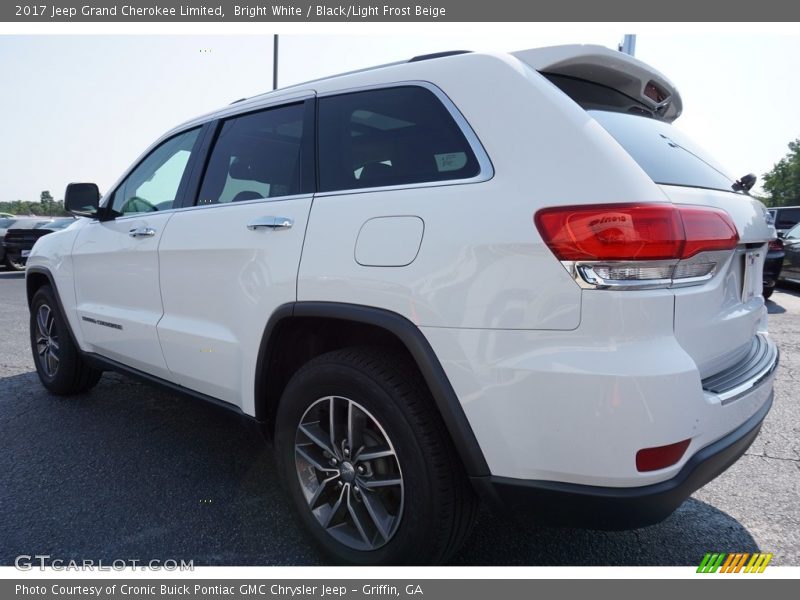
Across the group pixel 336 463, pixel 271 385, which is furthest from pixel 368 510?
pixel 271 385

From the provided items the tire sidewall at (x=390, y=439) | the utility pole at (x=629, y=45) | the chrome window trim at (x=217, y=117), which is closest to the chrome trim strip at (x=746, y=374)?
the tire sidewall at (x=390, y=439)

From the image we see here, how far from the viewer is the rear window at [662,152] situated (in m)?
1.89

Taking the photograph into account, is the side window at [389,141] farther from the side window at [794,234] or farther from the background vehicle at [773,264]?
the side window at [794,234]

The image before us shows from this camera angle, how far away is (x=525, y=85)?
1.88 m

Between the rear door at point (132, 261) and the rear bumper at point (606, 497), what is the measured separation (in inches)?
80.4

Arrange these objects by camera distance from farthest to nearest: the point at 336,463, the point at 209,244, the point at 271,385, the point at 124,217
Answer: the point at 124,217 < the point at 209,244 < the point at 271,385 < the point at 336,463

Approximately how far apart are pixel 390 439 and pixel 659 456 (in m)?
0.83

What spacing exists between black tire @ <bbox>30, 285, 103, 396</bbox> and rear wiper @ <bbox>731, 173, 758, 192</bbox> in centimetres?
402

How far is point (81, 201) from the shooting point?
375 cm

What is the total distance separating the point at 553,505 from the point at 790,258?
12242mm

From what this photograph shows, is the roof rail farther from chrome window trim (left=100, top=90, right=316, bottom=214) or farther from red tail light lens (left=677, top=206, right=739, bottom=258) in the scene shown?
red tail light lens (left=677, top=206, right=739, bottom=258)

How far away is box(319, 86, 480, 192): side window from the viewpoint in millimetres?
1997

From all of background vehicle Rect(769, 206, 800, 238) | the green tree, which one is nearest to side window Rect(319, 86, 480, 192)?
background vehicle Rect(769, 206, 800, 238)
